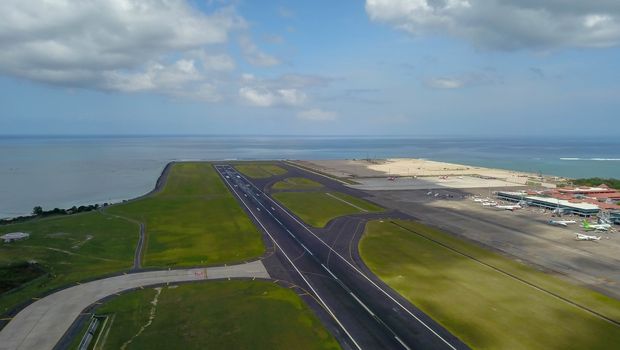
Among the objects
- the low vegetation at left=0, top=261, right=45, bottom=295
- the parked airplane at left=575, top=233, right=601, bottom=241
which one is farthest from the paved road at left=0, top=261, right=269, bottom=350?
the parked airplane at left=575, top=233, right=601, bottom=241

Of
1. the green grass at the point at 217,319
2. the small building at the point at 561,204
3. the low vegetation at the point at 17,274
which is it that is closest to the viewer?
the green grass at the point at 217,319

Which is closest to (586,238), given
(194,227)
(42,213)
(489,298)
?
(489,298)

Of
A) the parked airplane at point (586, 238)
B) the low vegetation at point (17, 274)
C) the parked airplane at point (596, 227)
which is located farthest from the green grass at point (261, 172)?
the parked airplane at point (586, 238)

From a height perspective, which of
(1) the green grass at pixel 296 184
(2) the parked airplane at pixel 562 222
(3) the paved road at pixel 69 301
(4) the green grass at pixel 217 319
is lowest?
(4) the green grass at pixel 217 319

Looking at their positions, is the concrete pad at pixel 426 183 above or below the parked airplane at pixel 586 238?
above

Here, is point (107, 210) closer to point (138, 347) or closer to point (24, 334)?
point (24, 334)

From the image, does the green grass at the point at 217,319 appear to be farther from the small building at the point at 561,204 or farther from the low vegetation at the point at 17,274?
the small building at the point at 561,204
